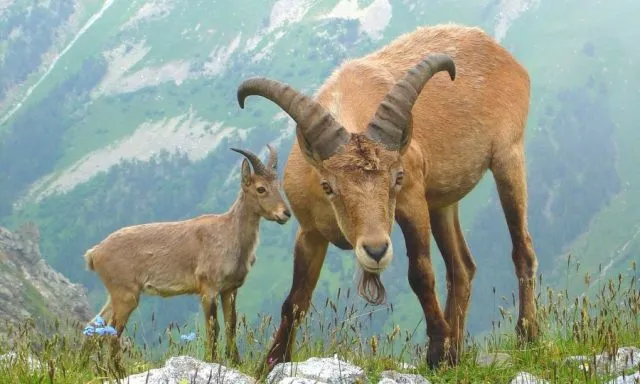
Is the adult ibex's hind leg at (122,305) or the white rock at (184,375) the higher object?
the white rock at (184,375)

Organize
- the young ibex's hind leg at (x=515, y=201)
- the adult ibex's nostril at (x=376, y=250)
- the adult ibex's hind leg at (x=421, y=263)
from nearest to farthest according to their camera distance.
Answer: the adult ibex's nostril at (x=376, y=250), the adult ibex's hind leg at (x=421, y=263), the young ibex's hind leg at (x=515, y=201)

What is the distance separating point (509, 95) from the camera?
10.7m

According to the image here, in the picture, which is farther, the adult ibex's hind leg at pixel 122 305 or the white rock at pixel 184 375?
the adult ibex's hind leg at pixel 122 305

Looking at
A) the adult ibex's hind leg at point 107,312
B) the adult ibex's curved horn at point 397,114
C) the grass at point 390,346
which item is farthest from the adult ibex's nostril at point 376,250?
the adult ibex's hind leg at point 107,312

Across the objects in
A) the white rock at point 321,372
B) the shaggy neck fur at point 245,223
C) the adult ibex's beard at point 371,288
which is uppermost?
the shaggy neck fur at point 245,223

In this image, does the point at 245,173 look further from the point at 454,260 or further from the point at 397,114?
the point at 397,114

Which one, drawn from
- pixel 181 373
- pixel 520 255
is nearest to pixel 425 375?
pixel 181 373

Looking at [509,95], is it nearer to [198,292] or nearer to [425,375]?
[425,375]

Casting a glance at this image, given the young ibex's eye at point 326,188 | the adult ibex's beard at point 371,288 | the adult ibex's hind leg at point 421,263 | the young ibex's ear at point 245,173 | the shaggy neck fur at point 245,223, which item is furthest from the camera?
the shaggy neck fur at point 245,223

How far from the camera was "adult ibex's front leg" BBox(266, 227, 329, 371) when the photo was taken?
27.3 ft

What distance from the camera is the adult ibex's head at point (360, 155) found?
22.6ft

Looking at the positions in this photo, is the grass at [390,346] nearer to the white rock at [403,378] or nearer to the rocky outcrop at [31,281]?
the white rock at [403,378]

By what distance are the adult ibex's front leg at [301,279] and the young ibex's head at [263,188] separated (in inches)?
203

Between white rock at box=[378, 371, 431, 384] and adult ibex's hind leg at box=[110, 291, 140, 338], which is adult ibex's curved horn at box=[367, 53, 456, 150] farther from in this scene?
adult ibex's hind leg at box=[110, 291, 140, 338]
